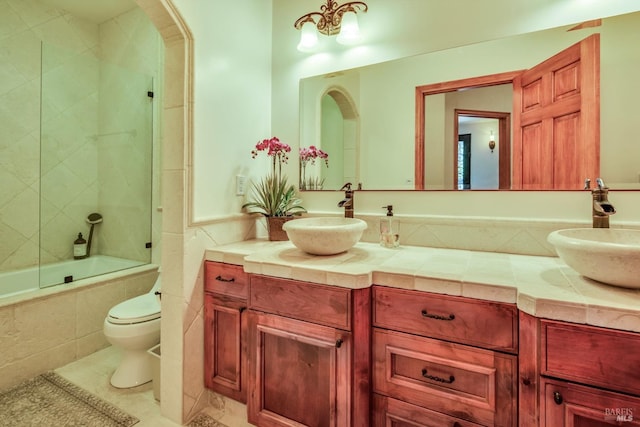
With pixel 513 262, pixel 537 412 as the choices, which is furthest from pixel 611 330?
pixel 513 262

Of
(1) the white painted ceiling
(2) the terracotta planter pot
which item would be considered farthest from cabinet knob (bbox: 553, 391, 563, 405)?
(1) the white painted ceiling

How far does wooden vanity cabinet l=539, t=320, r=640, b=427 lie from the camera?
0.76 meters

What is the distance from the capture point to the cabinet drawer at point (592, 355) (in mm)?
755

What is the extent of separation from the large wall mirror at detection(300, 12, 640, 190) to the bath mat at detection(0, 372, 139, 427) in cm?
170

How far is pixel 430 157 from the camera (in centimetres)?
162

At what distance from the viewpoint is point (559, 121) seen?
1.38 m

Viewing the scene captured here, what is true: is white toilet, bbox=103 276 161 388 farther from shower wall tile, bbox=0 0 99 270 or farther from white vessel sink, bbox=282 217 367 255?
shower wall tile, bbox=0 0 99 270

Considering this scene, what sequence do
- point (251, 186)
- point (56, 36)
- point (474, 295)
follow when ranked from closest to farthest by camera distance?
point (474, 295) → point (251, 186) → point (56, 36)

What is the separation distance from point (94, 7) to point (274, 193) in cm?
234

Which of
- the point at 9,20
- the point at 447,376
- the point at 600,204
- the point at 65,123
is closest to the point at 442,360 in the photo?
the point at 447,376

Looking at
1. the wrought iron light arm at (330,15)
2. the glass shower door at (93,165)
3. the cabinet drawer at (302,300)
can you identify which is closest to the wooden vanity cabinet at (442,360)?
the cabinet drawer at (302,300)

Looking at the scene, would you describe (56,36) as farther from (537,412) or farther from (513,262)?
(537,412)

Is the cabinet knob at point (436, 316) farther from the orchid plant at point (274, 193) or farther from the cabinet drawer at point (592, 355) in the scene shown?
the orchid plant at point (274, 193)

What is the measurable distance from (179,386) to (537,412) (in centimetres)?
148
